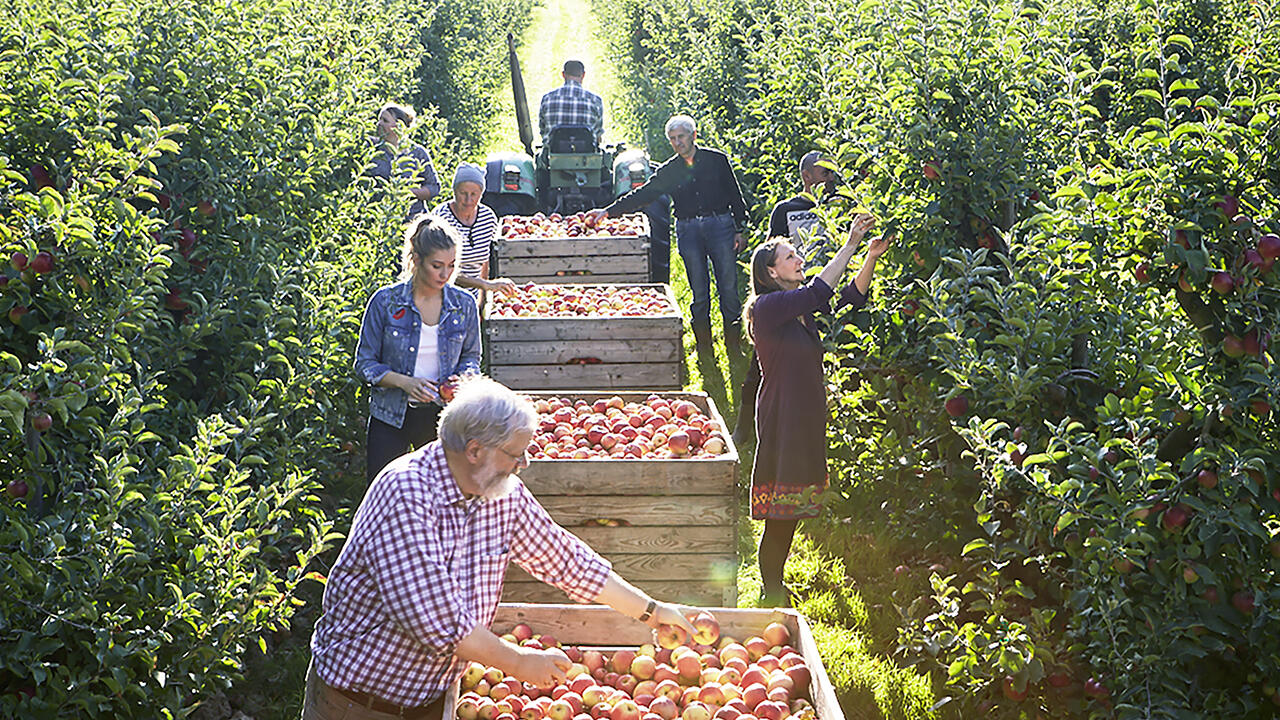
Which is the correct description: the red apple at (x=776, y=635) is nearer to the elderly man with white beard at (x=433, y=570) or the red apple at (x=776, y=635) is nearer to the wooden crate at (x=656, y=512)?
the elderly man with white beard at (x=433, y=570)

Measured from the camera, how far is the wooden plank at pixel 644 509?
5352 millimetres

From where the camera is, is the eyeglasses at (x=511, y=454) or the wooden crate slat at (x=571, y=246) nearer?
the eyeglasses at (x=511, y=454)

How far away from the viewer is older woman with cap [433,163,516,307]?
7562 millimetres

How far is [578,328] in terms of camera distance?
798 centimetres

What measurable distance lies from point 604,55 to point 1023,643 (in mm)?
37349

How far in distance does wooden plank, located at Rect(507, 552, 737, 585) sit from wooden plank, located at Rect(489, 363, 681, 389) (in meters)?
2.74

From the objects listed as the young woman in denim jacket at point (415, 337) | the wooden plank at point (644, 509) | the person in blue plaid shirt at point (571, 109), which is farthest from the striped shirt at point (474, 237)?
the person in blue plaid shirt at point (571, 109)

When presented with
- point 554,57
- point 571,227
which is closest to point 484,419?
point 571,227

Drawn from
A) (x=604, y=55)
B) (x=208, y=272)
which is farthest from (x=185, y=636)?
(x=604, y=55)

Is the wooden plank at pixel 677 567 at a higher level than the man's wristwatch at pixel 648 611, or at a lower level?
lower

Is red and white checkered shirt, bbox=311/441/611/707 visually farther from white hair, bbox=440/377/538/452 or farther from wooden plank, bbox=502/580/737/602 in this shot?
wooden plank, bbox=502/580/737/602

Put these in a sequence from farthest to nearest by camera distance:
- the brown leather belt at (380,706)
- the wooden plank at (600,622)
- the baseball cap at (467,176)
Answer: the baseball cap at (467,176) < the wooden plank at (600,622) < the brown leather belt at (380,706)

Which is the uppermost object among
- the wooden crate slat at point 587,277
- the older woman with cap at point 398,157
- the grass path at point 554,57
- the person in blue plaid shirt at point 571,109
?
the grass path at point 554,57

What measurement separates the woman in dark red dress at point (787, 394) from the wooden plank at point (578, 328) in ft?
7.79
